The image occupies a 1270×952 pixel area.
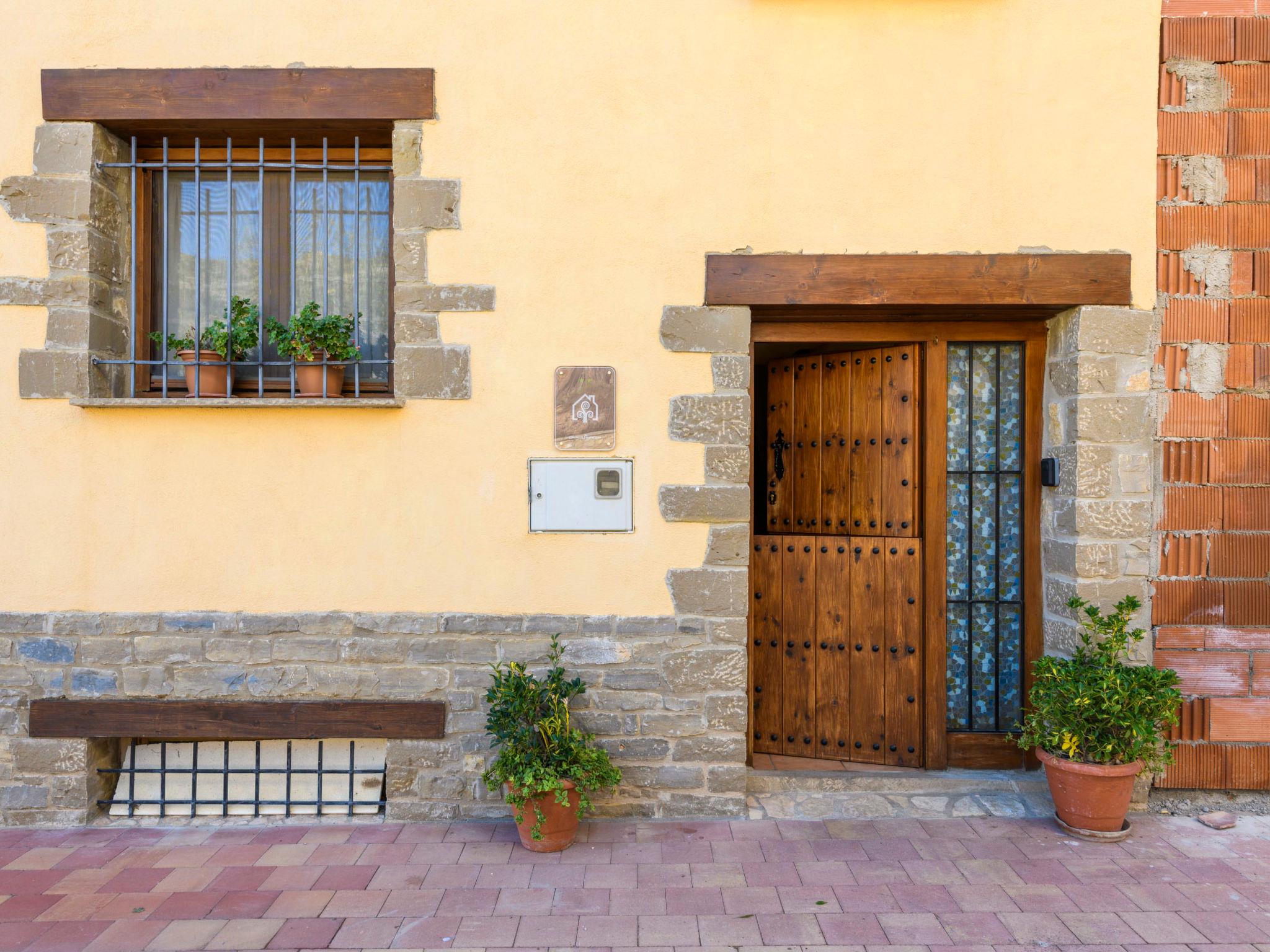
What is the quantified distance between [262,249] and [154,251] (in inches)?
22.0

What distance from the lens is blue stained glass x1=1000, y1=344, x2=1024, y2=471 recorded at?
3.99m

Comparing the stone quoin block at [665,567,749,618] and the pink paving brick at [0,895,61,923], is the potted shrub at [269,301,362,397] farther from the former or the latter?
the pink paving brick at [0,895,61,923]

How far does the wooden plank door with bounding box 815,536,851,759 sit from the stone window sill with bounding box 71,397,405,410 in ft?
7.61

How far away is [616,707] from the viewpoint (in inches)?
143

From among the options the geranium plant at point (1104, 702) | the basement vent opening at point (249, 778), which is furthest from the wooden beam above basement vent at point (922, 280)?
the basement vent opening at point (249, 778)

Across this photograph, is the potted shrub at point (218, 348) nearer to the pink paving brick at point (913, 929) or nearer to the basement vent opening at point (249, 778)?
the basement vent opening at point (249, 778)

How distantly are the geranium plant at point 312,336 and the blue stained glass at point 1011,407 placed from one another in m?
3.27

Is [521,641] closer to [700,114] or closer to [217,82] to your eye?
[700,114]

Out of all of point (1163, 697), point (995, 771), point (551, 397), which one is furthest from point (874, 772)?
point (551, 397)

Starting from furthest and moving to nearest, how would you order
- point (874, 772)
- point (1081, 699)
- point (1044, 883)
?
1. point (874, 772)
2. point (1081, 699)
3. point (1044, 883)

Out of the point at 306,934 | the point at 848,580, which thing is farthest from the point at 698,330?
the point at 306,934

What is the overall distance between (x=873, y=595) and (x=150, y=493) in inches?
139

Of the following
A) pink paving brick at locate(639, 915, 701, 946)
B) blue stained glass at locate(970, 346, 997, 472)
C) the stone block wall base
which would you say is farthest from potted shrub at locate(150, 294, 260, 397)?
blue stained glass at locate(970, 346, 997, 472)

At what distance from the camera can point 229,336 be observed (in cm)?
379
